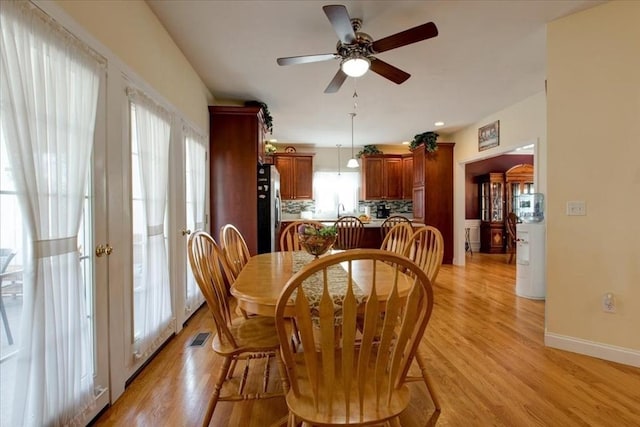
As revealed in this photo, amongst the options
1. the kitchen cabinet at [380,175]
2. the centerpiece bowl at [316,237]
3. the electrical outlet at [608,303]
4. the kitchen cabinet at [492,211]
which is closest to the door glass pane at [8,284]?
the centerpiece bowl at [316,237]

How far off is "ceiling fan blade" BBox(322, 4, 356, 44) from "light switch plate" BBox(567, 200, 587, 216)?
6.92 feet

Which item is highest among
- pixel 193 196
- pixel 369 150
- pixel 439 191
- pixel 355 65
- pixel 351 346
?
pixel 369 150

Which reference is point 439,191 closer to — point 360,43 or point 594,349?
point 594,349

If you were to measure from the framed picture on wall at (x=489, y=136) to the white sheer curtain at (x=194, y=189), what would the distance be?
4.26 metres

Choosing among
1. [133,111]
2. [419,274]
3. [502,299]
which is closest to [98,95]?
[133,111]

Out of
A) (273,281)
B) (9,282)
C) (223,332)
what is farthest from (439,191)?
(9,282)

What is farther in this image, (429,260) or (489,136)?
(489,136)

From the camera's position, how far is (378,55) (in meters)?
3.09

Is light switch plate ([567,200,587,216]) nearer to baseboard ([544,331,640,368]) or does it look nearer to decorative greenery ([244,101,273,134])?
baseboard ([544,331,640,368])

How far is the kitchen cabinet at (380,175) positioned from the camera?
22.3ft

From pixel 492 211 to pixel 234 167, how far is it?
20.3 feet

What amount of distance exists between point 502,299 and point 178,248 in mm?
3749

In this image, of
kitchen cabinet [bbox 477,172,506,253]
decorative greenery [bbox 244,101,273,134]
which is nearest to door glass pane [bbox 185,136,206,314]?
decorative greenery [bbox 244,101,273,134]

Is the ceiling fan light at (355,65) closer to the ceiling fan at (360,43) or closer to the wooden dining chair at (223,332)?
the ceiling fan at (360,43)
